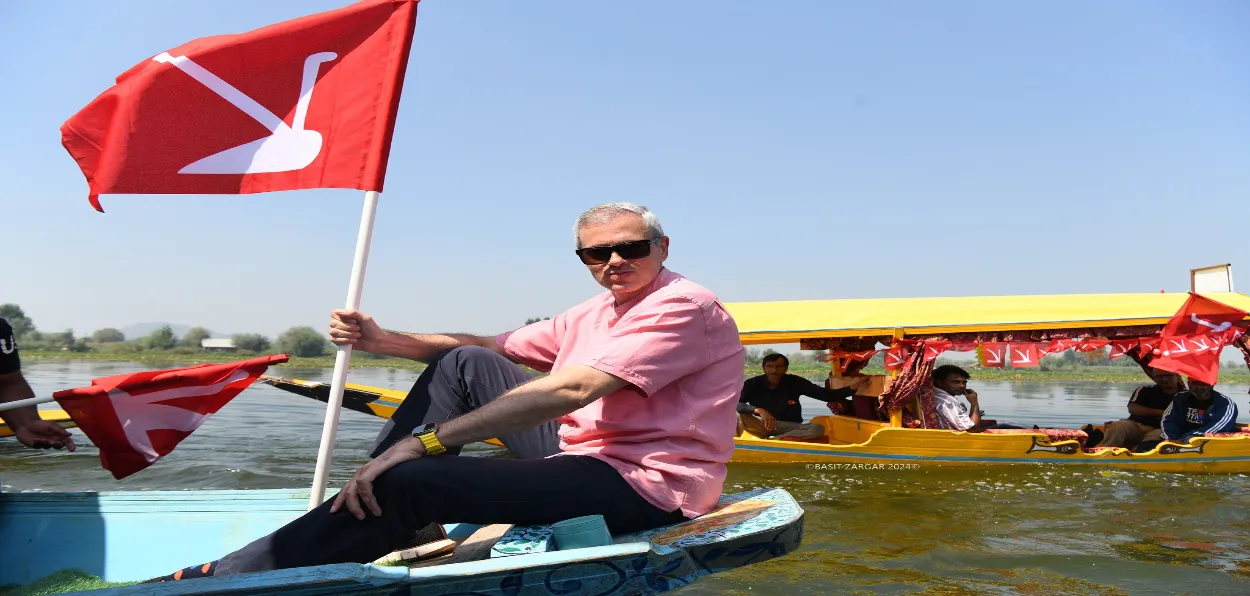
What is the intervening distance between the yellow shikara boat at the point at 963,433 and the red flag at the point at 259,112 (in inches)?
224

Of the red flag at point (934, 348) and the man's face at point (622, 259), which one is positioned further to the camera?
the red flag at point (934, 348)

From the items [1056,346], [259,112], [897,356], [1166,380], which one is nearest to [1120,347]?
[1056,346]

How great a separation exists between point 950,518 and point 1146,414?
16.6 ft

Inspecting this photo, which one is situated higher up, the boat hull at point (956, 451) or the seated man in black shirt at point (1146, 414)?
the seated man in black shirt at point (1146, 414)

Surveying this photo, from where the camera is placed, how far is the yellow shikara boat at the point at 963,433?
8602mm

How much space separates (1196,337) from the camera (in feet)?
28.5

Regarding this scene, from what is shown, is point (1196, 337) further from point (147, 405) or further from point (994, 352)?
point (147, 405)

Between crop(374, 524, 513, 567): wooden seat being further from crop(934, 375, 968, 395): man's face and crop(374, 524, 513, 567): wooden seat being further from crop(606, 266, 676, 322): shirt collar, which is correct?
crop(934, 375, 968, 395): man's face

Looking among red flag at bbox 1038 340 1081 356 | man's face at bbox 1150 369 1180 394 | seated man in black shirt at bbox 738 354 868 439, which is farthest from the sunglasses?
man's face at bbox 1150 369 1180 394

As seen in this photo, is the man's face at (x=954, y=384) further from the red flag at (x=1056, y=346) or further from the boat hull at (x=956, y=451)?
the red flag at (x=1056, y=346)

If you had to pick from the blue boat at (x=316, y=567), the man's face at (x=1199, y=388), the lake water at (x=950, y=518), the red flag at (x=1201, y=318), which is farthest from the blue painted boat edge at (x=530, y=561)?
the man's face at (x=1199, y=388)

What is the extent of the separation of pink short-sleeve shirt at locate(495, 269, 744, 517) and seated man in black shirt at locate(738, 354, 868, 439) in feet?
22.2

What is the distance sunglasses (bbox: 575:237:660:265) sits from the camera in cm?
259

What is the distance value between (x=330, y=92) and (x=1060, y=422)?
15715 millimetres
